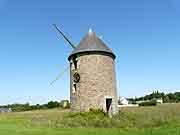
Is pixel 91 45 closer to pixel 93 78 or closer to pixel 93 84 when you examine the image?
pixel 93 78

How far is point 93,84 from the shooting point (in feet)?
85.6

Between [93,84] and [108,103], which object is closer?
[93,84]

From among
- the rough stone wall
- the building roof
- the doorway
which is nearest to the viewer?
the rough stone wall

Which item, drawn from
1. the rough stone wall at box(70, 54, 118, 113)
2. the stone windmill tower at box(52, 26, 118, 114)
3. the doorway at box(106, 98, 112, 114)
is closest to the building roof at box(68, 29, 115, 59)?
the stone windmill tower at box(52, 26, 118, 114)

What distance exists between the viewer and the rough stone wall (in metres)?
26.0

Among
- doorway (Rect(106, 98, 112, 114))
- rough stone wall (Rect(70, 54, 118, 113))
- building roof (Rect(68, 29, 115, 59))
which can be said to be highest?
building roof (Rect(68, 29, 115, 59))

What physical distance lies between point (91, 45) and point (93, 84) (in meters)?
3.91

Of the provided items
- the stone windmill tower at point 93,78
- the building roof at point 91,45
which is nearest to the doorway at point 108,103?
the stone windmill tower at point 93,78

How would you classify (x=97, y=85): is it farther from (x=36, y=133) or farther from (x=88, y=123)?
(x=36, y=133)

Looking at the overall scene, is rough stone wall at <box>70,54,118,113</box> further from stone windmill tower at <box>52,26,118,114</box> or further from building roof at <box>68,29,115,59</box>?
building roof at <box>68,29,115,59</box>

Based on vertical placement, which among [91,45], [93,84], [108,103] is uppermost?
[91,45]

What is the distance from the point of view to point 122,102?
3255 inches

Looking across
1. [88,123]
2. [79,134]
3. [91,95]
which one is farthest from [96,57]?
[79,134]

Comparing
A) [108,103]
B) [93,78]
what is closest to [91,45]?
[93,78]
